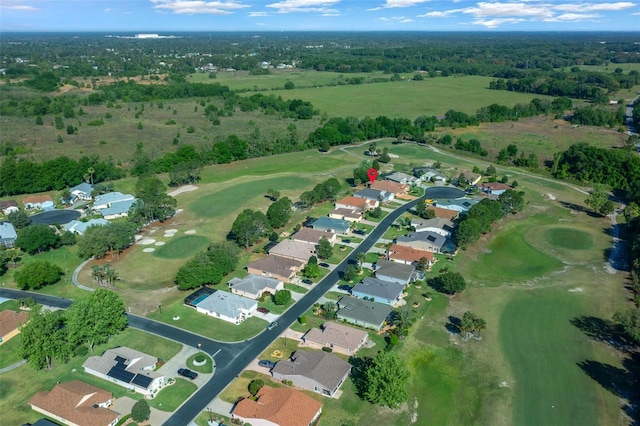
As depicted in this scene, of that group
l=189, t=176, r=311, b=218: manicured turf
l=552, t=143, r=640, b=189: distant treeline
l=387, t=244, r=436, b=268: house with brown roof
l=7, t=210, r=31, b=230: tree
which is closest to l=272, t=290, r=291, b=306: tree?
l=387, t=244, r=436, b=268: house with brown roof

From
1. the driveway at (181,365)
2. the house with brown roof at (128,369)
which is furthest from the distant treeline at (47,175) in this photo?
the driveway at (181,365)

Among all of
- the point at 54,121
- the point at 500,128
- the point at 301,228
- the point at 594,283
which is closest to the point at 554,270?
the point at 594,283

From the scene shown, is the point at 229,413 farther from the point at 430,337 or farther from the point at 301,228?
the point at 301,228

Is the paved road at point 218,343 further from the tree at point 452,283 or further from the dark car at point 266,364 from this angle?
the tree at point 452,283

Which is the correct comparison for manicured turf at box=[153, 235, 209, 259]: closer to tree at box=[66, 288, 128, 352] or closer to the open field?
tree at box=[66, 288, 128, 352]

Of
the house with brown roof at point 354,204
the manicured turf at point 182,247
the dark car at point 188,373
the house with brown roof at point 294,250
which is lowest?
the dark car at point 188,373

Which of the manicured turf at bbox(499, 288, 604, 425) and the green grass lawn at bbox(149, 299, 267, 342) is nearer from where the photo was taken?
the manicured turf at bbox(499, 288, 604, 425)
